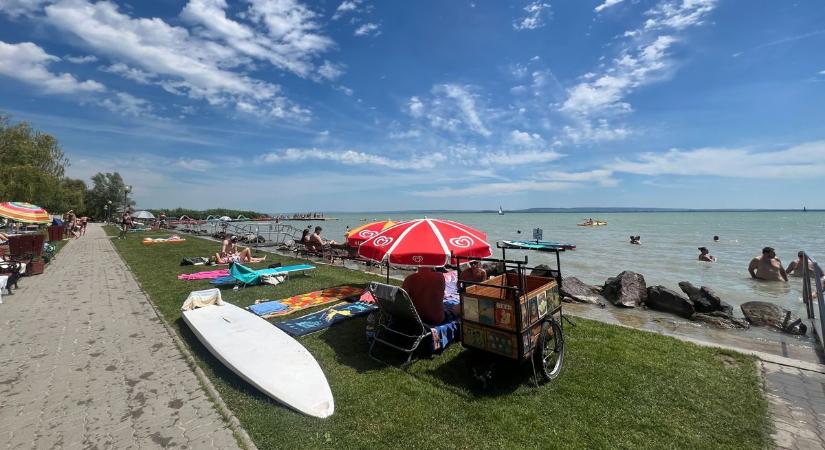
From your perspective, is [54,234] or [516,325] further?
[54,234]

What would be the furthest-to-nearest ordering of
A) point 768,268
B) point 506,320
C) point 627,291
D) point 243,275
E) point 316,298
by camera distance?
point 768,268 → point 243,275 → point 627,291 → point 316,298 → point 506,320

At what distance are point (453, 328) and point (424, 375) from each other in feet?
2.96

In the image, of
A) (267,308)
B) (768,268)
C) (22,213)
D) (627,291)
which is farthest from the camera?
(768,268)

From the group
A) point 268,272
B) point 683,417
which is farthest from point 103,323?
point 683,417

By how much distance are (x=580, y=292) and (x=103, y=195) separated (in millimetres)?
100579

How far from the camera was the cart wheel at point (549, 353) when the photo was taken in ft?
13.7

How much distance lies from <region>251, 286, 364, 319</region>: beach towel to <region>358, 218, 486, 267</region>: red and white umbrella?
2655 millimetres

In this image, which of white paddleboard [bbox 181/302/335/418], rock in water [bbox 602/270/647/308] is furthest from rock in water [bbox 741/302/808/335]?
white paddleboard [bbox 181/302/335/418]

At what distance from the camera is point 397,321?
5355 millimetres

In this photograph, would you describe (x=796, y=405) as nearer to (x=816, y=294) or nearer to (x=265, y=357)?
(x=816, y=294)

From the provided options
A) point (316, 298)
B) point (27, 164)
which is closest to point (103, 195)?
point (27, 164)

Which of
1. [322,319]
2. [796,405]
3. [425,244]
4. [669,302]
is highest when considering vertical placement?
[425,244]

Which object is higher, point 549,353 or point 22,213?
point 22,213

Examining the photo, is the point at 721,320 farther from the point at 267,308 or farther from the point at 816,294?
the point at 267,308
